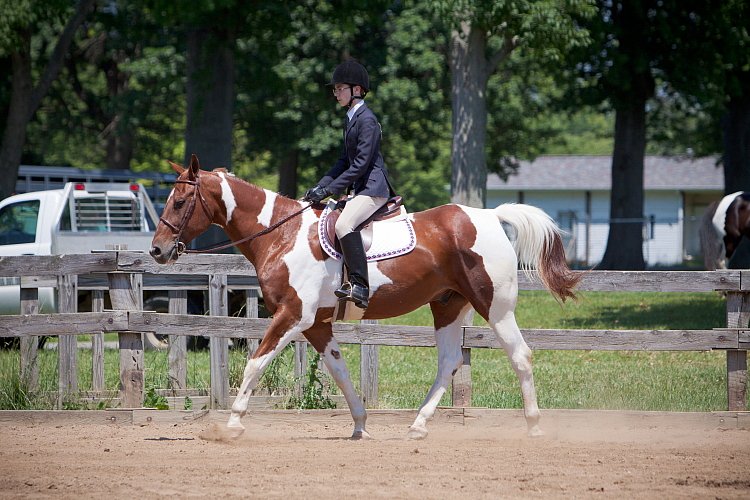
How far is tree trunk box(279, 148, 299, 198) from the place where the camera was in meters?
35.4

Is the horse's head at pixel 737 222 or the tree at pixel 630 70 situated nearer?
the horse's head at pixel 737 222

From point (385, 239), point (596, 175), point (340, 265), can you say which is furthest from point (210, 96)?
point (596, 175)

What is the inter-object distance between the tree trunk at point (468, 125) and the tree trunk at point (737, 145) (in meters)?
9.82

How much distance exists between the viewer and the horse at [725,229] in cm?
1928

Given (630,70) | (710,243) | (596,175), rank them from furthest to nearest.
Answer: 1. (596,175)
2. (630,70)
3. (710,243)

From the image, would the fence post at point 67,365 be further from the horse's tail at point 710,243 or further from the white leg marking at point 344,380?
the horse's tail at point 710,243

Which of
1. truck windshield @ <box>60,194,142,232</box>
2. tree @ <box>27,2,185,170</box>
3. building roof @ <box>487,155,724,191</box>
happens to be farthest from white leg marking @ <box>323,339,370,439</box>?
building roof @ <box>487,155,724,191</box>

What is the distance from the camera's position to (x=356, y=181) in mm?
8422

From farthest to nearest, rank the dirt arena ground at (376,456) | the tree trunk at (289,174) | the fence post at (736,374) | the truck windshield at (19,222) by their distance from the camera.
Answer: the tree trunk at (289,174) < the truck windshield at (19,222) < the fence post at (736,374) < the dirt arena ground at (376,456)

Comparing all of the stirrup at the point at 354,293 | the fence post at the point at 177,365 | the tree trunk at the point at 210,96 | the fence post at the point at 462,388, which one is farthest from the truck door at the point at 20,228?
the stirrup at the point at 354,293

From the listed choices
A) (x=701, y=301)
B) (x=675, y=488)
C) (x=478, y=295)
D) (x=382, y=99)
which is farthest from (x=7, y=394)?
(x=382, y=99)

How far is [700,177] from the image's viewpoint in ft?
189

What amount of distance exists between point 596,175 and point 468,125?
3810cm

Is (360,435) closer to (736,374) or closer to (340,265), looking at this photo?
(340,265)
